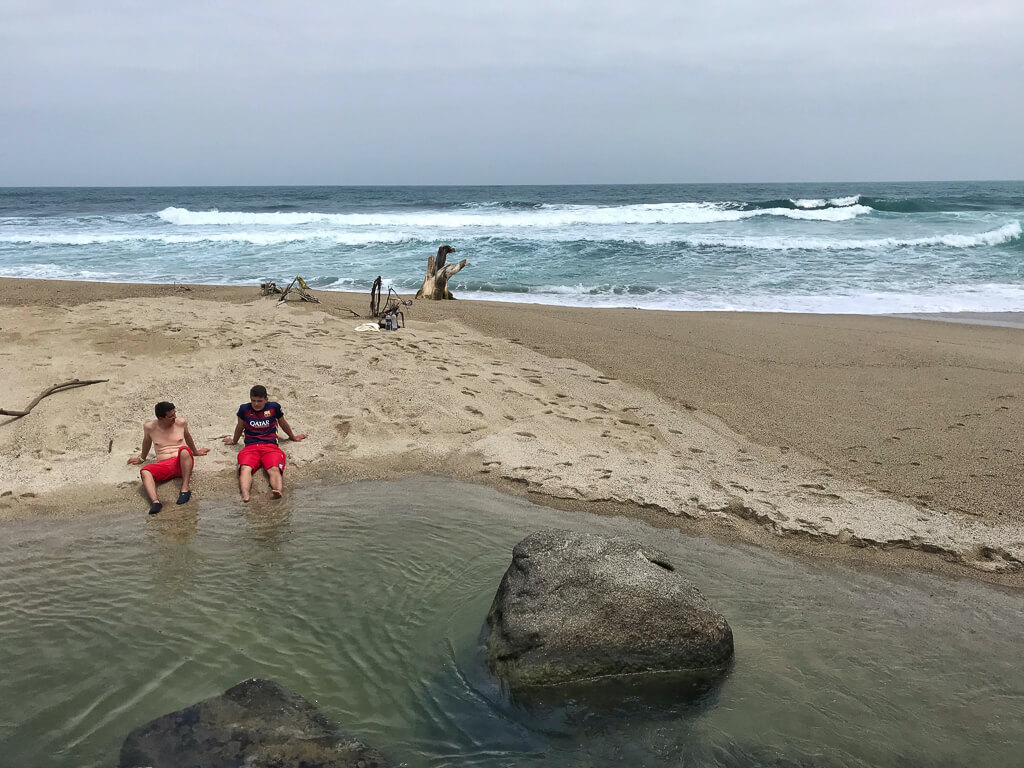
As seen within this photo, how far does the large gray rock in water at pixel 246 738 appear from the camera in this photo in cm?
295

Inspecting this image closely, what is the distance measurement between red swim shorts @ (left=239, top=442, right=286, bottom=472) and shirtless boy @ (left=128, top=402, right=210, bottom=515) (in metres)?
0.41

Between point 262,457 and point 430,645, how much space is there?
2.76 m

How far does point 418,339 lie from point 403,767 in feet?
21.9

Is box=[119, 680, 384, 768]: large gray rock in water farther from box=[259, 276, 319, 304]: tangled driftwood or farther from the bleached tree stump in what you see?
the bleached tree stump

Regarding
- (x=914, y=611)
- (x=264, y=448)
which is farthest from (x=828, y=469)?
(x=264, y=448)

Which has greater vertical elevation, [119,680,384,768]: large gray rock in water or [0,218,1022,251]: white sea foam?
[0,218,1022,251]: white sea foam

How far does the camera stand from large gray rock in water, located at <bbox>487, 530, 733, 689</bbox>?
3596 millimetres

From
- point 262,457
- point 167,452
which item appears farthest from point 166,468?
point 262,457

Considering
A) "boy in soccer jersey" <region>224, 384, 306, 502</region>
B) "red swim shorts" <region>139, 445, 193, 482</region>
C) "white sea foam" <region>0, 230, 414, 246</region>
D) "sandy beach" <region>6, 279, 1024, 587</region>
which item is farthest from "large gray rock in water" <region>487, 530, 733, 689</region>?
"white sea foam" <region>0, 230, 414, 246</region>

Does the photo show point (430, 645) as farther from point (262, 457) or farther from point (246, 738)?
point (262, 457)

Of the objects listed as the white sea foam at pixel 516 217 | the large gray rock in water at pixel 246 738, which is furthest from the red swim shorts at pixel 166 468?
the white sea foam at pixel 516 217

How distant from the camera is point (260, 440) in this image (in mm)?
6121

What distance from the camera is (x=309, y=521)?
210 inches

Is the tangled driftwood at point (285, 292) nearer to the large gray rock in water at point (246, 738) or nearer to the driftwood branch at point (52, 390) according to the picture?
the driftwood branch at point (52, 390)
